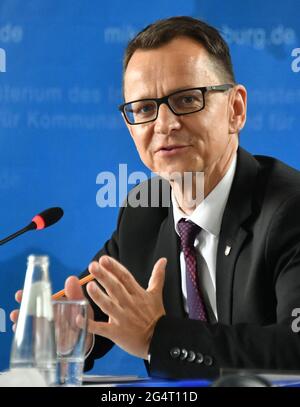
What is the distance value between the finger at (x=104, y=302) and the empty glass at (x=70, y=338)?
0.15 metres

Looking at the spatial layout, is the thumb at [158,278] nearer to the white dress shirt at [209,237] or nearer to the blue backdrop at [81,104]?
the white dress shirt at [209,237]

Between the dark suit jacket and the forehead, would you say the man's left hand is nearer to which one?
the dark suit jacket

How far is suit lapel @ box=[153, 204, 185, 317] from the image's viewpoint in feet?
7.53

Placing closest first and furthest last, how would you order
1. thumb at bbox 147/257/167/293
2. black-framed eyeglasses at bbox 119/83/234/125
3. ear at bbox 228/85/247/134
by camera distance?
thumb at bbox 147/257/167/293 < black-framed eyeglasses at bbox 119/83/234/125 < ear at bbox 228/85/247/134

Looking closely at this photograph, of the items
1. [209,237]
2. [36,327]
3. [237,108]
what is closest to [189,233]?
[209,237]

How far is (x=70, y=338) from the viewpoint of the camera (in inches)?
54.4

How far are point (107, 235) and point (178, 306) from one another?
129 centimetres

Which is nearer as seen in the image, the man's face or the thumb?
the thumb

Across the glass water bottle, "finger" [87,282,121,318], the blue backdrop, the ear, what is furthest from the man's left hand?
the blue backdrop

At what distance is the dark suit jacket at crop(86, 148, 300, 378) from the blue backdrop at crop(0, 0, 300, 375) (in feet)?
2.91

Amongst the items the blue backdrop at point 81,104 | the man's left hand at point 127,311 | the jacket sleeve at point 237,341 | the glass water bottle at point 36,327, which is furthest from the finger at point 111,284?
the blue backdrop at point 81,104

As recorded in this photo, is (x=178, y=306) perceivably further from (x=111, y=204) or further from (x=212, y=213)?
(x=111, y=204)

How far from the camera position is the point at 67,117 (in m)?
3.57
